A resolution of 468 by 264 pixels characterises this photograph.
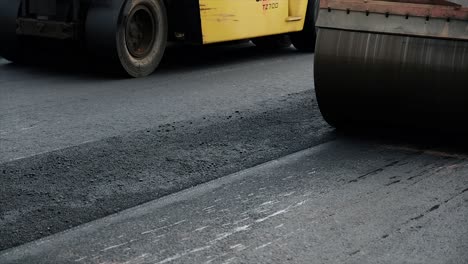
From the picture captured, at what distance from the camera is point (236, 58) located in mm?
11703

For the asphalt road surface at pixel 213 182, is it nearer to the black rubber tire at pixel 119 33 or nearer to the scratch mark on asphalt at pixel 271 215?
the scratch mark on asphalt at pixel 271 215

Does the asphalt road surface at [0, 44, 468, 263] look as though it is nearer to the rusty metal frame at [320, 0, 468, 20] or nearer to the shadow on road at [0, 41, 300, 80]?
the shadow on road at [0, 41, 300, 80]

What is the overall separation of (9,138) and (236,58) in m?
5.05

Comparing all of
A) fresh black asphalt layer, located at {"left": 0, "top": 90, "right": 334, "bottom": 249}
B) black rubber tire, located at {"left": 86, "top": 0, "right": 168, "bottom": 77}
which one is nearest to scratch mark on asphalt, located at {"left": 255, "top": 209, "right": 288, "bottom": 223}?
fresh black asphalt layer, located at {"left": 0, "top": 90, "right": 334, "bottom": 249}

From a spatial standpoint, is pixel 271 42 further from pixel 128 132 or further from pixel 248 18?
pixel 128 132

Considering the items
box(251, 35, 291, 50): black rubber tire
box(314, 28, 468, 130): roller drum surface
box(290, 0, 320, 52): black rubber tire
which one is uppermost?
box(314, 28, 468, 130): roller drum surface

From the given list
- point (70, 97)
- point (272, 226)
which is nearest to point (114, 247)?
point (272, 226)

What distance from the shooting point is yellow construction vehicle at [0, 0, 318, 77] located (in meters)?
9.66

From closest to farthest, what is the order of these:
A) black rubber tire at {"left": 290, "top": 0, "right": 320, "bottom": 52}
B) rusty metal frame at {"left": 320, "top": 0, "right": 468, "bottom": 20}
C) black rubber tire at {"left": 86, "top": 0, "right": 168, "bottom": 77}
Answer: rusty metal frame at {"left": 320, "top": 0, "right": 468, "bottom": 20}, black rubber tire at {"left": 86, "top": 0, "right": 168, "bottom": 77}, black rubber tire at {"left": 290, "top": 0, "right": 320, "bottom": 52}

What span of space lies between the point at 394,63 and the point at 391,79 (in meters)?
0.12

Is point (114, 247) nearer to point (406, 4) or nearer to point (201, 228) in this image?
point (201, 228)

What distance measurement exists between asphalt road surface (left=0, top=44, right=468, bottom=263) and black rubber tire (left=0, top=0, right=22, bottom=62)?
1.16 metres

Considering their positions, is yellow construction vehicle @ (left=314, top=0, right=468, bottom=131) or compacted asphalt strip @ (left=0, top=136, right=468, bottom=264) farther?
yellow construction vehicle @ (left=314, top=0, right=468, bottom=131)

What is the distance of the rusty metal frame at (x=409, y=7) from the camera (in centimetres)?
638
